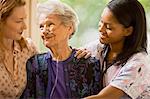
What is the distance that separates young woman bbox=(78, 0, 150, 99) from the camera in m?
1.61

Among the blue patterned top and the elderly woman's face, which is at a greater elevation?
the elderly woman's face

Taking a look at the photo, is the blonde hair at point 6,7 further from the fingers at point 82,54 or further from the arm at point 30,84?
the fingers at point 82,54

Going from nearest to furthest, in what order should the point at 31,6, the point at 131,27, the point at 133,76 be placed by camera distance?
the point at 133,76, the point at 131,27, the point at 31,6

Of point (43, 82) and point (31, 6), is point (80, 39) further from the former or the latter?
point (43, 82)

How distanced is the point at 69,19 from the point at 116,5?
0.81ft

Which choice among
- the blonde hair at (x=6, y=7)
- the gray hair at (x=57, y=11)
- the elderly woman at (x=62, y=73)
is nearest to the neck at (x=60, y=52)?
the elderly woman at (x=62, y=73)

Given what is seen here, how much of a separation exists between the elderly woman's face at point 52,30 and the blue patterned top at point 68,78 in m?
0.11

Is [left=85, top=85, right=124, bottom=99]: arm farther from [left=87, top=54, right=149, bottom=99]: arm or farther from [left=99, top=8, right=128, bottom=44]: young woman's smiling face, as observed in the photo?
[left=99, top=8, right=128, bottom=44]: young woman's smiling face

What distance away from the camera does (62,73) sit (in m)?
1.74

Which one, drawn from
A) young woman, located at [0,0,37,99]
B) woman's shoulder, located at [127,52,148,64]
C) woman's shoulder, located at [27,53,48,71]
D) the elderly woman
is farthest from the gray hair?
woman's shoulder, located at [127,52,148,64]

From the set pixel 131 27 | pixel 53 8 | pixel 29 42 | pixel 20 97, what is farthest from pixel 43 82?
pixel 131 27

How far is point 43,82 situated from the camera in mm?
1745

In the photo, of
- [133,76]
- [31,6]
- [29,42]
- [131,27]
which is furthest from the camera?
[31,6]

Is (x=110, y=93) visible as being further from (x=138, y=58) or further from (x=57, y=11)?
(x=57, y=11)
